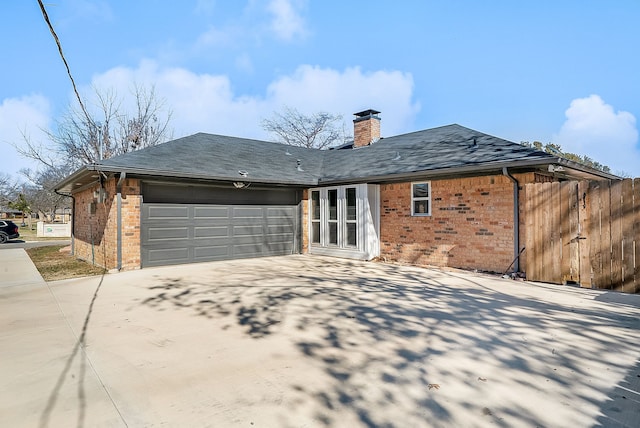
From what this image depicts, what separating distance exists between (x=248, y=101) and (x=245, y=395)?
32.2 meters

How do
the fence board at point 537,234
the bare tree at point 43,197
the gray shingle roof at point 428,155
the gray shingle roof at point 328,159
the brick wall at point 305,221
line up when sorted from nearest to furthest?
the fence board at point 537,234 → the gray shingle roof at point 428,155 → the gray shingle roof at point 328,159 → the brick wall at point 305,221 → the bare tree at point 43,197

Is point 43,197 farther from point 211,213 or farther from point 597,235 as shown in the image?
point 597,235

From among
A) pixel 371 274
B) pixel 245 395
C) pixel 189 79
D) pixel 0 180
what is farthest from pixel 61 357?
pixel 0 180

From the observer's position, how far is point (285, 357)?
11.7ft

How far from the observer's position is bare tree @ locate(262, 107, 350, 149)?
3250 cm

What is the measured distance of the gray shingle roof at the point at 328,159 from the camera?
8523mm

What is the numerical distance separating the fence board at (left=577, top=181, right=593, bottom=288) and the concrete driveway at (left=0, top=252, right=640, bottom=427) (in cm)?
46

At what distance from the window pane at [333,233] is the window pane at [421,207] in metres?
2.65

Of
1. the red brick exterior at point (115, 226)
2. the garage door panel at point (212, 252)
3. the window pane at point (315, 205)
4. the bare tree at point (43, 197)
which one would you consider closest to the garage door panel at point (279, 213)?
the window pane at point (315, 205)

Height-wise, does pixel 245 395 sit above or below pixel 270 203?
below

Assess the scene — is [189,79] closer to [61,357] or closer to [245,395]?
[61,357]

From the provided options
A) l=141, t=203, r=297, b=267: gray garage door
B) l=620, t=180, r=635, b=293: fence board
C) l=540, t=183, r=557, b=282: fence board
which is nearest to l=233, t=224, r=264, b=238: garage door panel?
l=141, t=203, r=297, b=267: gray garage door

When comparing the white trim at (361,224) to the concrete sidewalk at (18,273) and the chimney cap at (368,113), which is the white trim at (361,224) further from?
the concrete sidewalk at (18,273)

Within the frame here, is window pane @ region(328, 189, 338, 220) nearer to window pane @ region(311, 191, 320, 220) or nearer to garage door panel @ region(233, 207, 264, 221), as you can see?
window pane @ region(311, 191, 320, 220)
